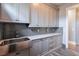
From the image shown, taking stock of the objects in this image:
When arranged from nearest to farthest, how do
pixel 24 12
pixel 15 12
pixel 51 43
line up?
1. pixel 15 12
2. pixel 24 12
3. pixel 51 43

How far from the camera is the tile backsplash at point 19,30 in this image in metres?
1.90

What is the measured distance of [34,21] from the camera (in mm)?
2207

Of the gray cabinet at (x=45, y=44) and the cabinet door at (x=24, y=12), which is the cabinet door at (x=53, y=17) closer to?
the gray cabinet at (x=45, y=44)

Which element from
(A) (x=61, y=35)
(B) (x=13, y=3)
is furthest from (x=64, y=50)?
(B) (x=13, y=3)

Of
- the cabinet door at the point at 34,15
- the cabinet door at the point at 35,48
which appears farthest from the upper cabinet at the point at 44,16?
the cabinet door at the point at 35,48

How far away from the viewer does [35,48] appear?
80.3 inches

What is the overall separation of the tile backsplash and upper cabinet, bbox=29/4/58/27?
4.9 inches

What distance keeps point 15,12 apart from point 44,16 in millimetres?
695

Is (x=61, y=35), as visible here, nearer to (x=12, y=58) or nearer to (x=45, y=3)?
(x=45, y=3)

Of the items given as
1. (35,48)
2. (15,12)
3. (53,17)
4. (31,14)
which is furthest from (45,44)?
(15,12)

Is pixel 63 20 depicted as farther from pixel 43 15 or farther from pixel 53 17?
pixel 43 15

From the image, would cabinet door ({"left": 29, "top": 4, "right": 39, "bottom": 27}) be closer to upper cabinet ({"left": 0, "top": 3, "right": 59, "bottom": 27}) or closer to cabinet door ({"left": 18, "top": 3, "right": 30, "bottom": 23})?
upper cabinet ({"left": 0, "top": 3, "right": 59, "bottom": 27})

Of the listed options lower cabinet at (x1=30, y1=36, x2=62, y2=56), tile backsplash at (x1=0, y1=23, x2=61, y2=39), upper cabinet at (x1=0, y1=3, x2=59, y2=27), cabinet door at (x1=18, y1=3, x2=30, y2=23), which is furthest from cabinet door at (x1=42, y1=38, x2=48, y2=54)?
cabinet door at (x1=18, y1=3, x2=30, y2=23)

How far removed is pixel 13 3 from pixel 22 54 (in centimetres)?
103
